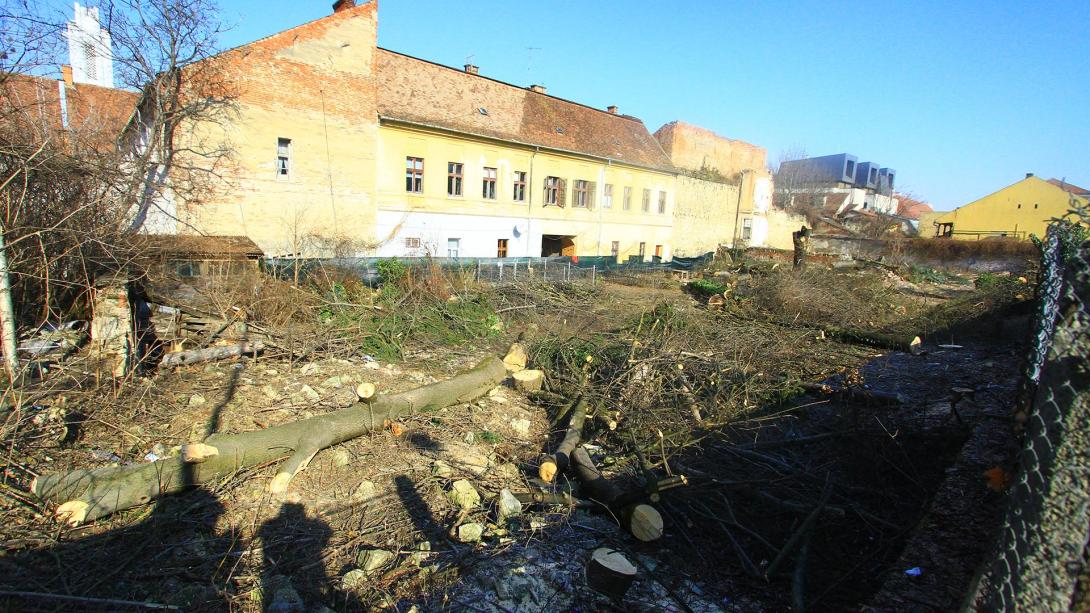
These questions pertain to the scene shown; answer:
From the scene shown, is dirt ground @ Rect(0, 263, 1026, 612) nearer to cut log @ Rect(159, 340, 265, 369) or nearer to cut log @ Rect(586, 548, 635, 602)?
cut log @ Rect(586, 548, 635, 602)

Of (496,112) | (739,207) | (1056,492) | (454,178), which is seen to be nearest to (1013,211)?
(739,207)

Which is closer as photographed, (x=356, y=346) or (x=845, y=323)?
(x=356, y=346)

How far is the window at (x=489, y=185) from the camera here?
891 inches

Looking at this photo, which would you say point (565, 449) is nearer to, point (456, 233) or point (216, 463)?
point (216, 463)

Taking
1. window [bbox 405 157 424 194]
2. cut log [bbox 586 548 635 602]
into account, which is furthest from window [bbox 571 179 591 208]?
cut log [bbox 586 548 635 602]

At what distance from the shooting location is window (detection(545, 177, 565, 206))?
2516 cm

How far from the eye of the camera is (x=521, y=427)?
6609 mm

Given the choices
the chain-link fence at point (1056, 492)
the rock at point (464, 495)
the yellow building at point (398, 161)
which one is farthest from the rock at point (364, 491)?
the yellow building at point (398, 161)

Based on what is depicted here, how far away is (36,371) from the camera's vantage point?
586cm

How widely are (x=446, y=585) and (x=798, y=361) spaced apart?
7.41 meters

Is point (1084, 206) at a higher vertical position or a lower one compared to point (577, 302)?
higher

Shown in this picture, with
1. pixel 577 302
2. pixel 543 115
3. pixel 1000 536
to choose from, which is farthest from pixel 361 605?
pixel 543 115

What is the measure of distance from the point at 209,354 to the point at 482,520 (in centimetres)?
534

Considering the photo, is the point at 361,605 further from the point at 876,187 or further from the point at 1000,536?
the point at 876,187
